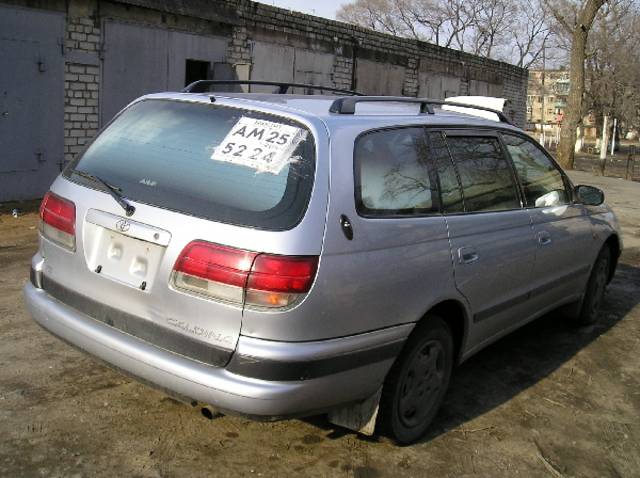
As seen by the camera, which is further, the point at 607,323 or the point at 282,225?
the point at 607,323

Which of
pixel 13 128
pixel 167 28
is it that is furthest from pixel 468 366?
pixel 167 28

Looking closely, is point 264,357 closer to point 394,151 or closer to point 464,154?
point 394,151

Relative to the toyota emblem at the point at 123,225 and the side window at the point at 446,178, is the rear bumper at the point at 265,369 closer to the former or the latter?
the toyota emblem at the point at 123,225

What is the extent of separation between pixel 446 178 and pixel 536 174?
1234mm

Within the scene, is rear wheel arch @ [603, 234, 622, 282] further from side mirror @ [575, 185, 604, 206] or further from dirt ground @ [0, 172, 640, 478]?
dirt ground @ [0, 172, 640, 478]

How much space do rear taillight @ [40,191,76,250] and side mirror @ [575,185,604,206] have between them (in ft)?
11.3

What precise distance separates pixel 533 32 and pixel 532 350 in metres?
58.4

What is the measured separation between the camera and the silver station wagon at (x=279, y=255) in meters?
2.62

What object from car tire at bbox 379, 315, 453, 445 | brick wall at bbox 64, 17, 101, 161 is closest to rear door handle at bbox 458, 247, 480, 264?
car tire at bbox 379, 315, 453, 445

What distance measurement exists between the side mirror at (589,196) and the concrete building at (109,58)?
7.71m

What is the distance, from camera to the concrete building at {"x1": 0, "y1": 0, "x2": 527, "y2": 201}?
31.1 feet

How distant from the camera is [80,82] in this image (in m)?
10.3

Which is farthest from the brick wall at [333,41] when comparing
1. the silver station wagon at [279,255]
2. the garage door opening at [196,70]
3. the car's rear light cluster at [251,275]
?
the car's rear light cluster at [251,275]

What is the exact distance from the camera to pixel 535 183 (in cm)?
440
